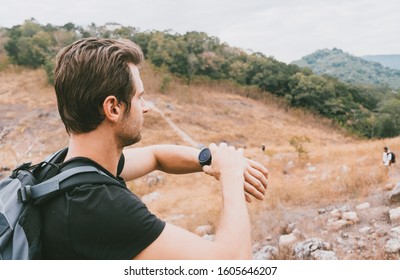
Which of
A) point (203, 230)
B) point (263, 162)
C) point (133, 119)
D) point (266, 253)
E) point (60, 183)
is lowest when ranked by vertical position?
point (263, 162)

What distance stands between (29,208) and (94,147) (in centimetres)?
21

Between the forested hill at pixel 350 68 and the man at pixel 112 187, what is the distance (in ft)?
120

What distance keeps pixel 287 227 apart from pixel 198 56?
22.3 m

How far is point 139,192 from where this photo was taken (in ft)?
32.1

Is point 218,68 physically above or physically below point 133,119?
above

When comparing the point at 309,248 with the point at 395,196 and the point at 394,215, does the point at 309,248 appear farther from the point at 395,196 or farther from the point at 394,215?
the point at 395,196

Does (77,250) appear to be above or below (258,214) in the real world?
above

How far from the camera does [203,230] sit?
16.8 feet

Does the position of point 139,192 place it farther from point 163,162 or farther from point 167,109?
point 167,109

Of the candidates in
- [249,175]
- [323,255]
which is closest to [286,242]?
[323,255]

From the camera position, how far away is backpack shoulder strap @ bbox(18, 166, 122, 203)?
29.4 inches

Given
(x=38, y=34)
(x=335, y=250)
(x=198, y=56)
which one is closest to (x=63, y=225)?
→ (x=335, y=250)

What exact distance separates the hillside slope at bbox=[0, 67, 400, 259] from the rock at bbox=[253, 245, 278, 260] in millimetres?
10

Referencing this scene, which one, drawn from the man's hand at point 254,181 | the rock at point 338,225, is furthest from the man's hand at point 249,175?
the rock at point 338,225
